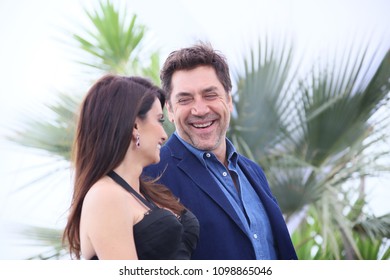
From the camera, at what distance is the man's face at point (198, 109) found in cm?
230

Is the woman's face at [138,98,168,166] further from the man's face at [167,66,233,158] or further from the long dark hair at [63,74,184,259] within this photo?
the man's face at [167,66,233,158]

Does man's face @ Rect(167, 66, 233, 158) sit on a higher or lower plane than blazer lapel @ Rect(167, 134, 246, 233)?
higher

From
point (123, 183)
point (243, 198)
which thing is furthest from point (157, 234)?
point (243, 198)

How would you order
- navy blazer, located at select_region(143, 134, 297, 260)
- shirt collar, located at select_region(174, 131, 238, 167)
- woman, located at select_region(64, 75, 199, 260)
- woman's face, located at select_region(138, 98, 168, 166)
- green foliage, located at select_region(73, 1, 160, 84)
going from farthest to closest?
green foliage, located at select_region(73, 1, 160, 84) < shirt collar, located at select_region(174, 131, 238, 167) < navy blazer, located at select_region(143, 134, 297, 260) < woman's face, located at select_region(138, 98, 168, 166) < woman, located at select_region(64, 75, 199, 260)

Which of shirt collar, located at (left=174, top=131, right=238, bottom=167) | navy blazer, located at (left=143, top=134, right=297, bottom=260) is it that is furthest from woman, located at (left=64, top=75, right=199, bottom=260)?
shirt collar, located at (left=174, top=131, right=238, bottom=167)

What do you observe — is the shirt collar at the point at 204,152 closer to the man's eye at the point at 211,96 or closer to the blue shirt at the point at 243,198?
the blue shirt at the point at 243,198

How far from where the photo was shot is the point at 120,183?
165cm

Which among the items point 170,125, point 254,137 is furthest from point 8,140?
point 254,137

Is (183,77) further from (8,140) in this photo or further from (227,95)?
(8,140)

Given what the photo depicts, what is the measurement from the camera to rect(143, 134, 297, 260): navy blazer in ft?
6.88

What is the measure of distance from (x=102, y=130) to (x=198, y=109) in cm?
68

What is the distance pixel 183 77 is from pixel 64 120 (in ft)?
5.64

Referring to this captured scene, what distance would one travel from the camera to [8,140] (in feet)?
12.9

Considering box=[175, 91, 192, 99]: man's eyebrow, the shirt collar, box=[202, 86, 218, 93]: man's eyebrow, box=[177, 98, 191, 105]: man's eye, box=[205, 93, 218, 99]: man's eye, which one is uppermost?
box=[202, 86, 218, 93]: man's eyebrow
